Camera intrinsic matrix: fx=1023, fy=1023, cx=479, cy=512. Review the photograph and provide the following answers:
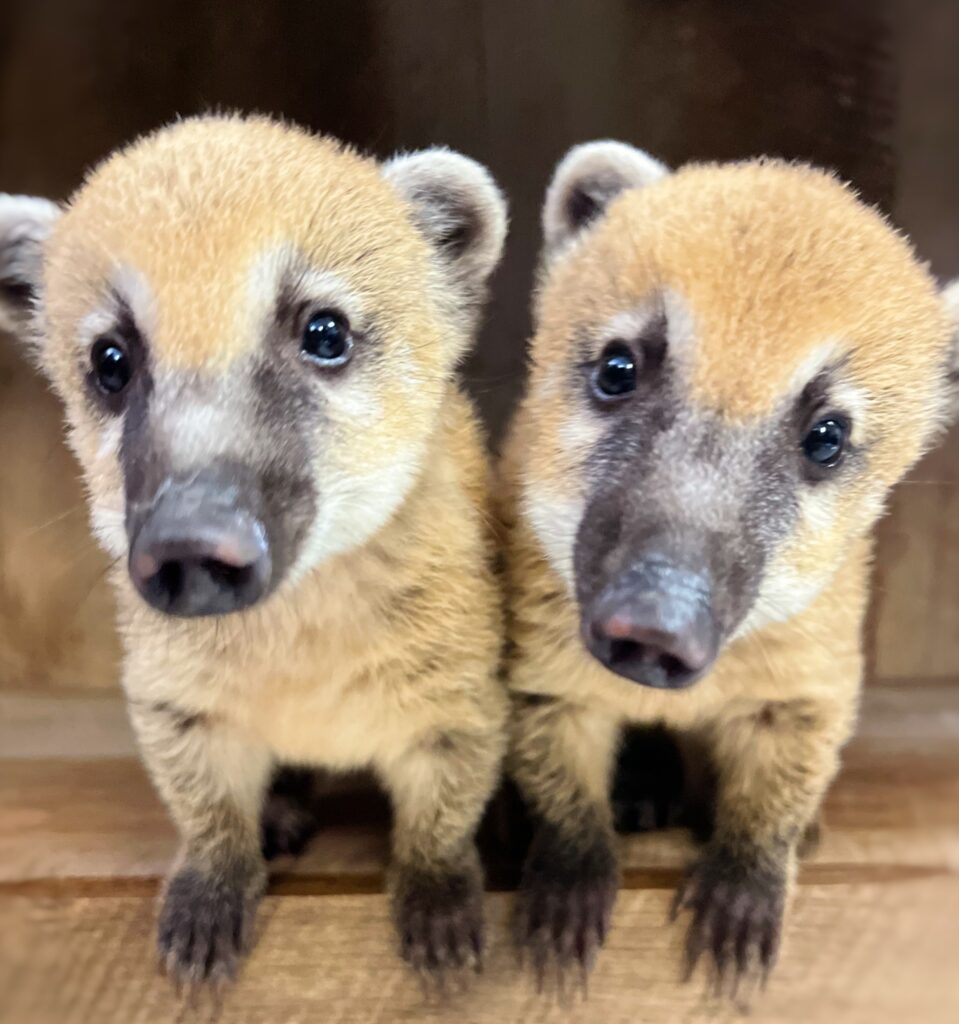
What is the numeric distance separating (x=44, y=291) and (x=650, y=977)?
3.55 feet

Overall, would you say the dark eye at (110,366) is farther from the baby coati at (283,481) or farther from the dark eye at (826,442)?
the dark eye at (826,442)

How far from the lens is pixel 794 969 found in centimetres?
126

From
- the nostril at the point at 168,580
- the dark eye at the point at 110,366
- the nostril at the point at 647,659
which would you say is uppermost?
the dark eye at the point at 110,366

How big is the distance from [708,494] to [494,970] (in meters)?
0.66

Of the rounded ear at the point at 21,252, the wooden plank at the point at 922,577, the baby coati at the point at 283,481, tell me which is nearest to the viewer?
the baby coati at the point at 283,481

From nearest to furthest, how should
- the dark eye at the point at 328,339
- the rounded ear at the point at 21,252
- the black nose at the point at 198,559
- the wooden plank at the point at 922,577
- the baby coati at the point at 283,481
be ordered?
the black nose at the point at 198,559
the baby coati at the point at 283,481
the dark eye at the point at 328,339
the rounded ear at the point at 21,252
the wooden plank at the point at 922,577

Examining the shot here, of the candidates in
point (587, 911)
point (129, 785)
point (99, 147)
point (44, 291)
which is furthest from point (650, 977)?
point (99, 147)

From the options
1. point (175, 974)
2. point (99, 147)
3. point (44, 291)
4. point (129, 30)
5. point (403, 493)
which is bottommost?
point (175, 974)

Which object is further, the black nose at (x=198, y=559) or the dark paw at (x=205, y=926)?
the dark paw at (x=205, y=926)

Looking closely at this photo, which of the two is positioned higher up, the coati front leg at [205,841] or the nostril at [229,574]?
the nostril at [229,574]

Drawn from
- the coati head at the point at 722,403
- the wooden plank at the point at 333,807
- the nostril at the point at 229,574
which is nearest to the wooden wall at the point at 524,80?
the coati head at the point at 722,403

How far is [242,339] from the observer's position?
99cm

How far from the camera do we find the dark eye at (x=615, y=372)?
44.0 inches

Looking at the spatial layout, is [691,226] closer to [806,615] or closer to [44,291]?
[806,615]
